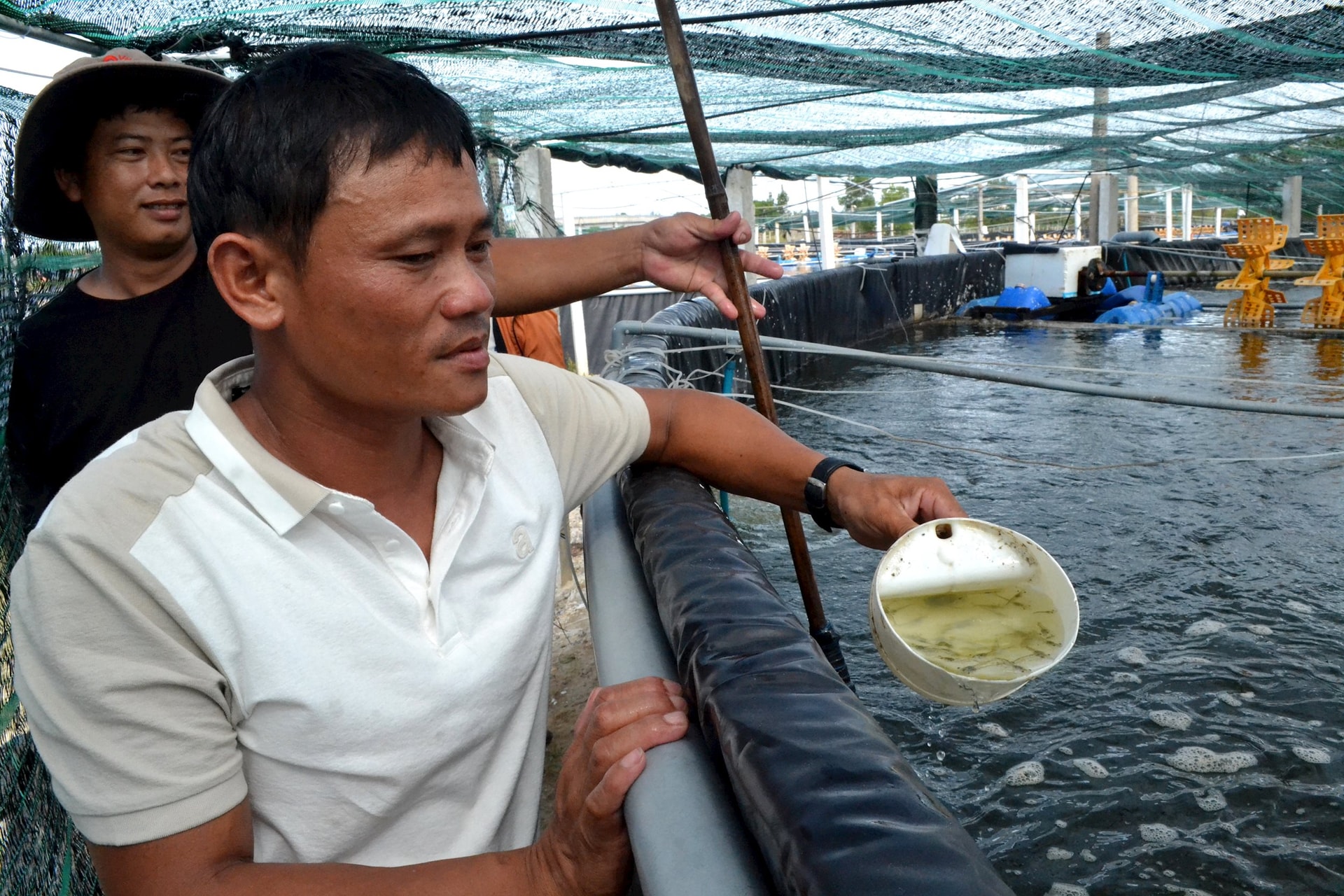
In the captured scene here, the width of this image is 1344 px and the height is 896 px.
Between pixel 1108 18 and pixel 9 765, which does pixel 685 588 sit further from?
pixel 1108 18

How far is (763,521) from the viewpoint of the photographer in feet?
18.0

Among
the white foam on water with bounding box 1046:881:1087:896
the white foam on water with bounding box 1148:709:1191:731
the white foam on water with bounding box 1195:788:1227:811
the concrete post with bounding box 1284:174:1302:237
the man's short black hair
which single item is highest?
the concrete post with bounding box 1284:174:1302:237

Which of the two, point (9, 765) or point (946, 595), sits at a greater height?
point (946, 595)

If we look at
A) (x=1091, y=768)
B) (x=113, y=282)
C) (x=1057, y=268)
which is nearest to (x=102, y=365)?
(x=113, y=282)

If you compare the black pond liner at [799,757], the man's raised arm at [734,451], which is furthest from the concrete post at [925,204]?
the black pond liner at [799,757]

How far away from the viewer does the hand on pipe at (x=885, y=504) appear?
5.37 feet

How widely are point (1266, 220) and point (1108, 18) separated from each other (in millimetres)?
8598

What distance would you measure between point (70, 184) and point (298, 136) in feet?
3.97

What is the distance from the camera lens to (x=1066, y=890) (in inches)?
90.7

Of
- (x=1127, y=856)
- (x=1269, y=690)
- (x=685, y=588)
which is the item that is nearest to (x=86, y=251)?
(x=685, y=588)

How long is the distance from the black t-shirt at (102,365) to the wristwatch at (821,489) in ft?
4.19

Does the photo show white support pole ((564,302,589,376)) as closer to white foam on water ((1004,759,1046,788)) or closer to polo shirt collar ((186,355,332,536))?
white foam on water ((1004,759,1046,788))

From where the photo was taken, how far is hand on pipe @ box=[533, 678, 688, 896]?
107 centimetres

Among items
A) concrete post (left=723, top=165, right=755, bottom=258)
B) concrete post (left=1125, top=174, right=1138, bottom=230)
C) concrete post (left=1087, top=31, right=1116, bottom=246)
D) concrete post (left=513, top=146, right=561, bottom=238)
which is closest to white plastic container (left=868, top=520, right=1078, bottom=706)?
concrete post (left=1087, top=31, right=1116, bottom=246)
